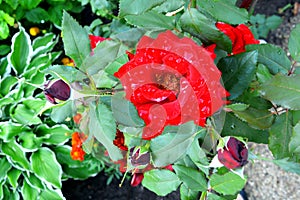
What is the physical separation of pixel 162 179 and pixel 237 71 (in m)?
0.32

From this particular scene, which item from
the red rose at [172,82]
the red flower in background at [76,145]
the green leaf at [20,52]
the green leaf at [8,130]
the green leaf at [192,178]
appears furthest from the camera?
the green leaf at [20,52]

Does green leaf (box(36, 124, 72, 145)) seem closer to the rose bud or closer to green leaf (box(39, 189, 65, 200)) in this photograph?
green leaf (box(39, 189, 65, 200))

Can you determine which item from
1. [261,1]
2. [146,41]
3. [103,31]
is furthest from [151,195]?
[146,41]

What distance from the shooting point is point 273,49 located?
0.69 metres

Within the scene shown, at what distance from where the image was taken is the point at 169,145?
674 mm

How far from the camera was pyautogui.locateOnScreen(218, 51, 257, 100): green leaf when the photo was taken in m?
0.64

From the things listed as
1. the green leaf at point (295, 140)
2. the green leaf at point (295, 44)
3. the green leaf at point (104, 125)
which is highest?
the green leaf at point (295, 44)

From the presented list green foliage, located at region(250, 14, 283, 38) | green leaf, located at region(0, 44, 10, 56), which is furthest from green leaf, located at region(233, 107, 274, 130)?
green leaf, located at region(0, 44, 10, 56)

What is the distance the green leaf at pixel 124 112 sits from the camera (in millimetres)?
609

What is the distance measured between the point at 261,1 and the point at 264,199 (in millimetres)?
692

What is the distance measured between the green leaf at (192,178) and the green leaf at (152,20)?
0.24 meters

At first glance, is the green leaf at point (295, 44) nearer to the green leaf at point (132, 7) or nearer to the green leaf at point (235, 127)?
the green leaf at point (235, 127)

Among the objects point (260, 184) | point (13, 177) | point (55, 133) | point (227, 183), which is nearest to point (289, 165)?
point (227, 183)

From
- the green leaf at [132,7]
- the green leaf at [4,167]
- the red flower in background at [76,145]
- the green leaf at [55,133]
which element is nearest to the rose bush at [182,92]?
the green leaf at [132,7]
